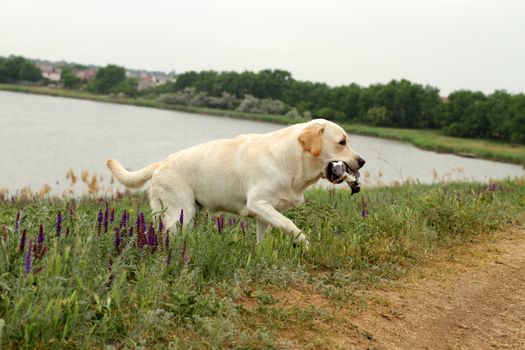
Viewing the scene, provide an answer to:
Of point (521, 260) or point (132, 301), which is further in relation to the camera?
point (521, 260)

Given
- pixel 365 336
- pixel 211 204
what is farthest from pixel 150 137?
pixel 365 336

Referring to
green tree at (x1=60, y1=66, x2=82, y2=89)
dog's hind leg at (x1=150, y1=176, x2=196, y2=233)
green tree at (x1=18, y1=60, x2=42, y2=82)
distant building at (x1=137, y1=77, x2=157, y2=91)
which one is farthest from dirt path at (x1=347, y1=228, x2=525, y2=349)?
green tree at (x1=18, y1=60, x2=42, y2=82)

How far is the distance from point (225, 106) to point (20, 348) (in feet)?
270

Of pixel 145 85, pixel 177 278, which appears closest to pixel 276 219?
pixel 177 278

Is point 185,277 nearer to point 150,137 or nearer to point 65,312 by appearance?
point 65,312

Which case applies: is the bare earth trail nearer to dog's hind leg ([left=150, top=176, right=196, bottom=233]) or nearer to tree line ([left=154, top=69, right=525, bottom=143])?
dog's hind leg ([left=150, top=176, right=196, bottom=233])

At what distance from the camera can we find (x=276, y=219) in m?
5.70

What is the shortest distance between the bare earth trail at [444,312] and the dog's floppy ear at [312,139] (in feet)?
5.18

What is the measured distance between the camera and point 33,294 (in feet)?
11.0

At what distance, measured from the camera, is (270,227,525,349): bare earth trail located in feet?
13.5

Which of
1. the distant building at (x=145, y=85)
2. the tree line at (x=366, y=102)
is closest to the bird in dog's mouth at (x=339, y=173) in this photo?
the tree line at (x=366, y=102)

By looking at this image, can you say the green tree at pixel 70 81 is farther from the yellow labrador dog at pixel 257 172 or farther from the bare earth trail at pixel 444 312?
the bare earth trail at pixel 444 312

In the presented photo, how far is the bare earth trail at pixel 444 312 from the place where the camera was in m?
4.12

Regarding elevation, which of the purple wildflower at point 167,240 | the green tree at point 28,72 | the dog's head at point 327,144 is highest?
the green tree at point 28,72
